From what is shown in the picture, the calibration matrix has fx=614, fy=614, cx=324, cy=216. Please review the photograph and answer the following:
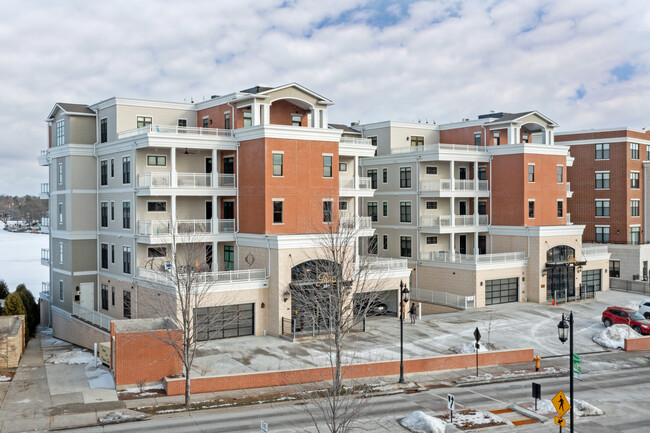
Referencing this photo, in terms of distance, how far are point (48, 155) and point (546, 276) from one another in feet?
137

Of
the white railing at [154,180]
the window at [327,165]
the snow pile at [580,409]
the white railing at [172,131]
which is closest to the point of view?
the snow pile at [580,409]

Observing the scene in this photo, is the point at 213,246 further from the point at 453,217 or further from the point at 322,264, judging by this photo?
the point at 453,217

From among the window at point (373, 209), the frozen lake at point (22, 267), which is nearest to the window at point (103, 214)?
the window at point (373, 209)

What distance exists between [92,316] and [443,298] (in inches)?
1026

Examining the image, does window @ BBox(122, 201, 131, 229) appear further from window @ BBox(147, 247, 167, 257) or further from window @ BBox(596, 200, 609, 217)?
window @ BBox(596, 200, 609, 217)

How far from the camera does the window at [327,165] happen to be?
41.1 metres

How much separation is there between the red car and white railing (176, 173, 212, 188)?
28422 mm

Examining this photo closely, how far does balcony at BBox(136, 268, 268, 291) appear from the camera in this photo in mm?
35562

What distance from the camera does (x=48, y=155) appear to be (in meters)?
50.2

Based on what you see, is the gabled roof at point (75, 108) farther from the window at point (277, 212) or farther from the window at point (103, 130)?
the window at point (277, 212)

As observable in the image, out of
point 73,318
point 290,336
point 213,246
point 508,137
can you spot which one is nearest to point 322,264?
point 290,336

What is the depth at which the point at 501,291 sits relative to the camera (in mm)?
48844

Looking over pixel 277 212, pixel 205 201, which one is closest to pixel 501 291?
pixel 277 212

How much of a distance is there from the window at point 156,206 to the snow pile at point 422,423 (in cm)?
2530
